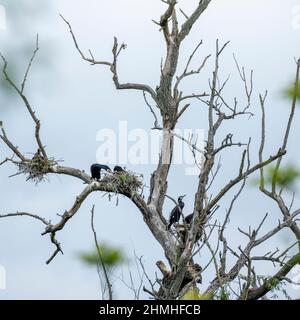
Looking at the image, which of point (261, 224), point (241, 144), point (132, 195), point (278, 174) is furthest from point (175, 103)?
point (261, 224)

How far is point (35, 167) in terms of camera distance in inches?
582

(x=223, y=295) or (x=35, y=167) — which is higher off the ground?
(x=35, y=167)

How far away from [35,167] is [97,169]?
0.88m

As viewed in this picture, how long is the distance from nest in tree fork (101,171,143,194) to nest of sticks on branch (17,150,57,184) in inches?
33.4

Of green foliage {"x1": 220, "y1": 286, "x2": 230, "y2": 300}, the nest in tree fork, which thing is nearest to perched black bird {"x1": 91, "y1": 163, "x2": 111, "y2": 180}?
the nest in tree fork

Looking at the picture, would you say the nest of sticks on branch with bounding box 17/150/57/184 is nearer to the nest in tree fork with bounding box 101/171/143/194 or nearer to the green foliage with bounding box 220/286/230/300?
the nest in tree fork with bounding box 101/171/143/194

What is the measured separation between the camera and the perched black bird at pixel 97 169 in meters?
15.0

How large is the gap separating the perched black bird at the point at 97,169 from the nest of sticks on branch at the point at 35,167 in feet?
2.17

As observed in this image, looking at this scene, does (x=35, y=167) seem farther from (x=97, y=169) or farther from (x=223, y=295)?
(x=223, y=295)

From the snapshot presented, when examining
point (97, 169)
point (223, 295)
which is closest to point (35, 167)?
point (97, 169)
